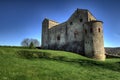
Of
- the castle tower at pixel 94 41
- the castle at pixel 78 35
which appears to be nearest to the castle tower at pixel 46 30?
the castle at pixel 78 35

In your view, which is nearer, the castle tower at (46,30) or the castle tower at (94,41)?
the castle tower at (94,41)

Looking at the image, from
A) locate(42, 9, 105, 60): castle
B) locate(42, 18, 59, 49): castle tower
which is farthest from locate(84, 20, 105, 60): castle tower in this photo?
locate(42, 18, 59, 49): castle tower

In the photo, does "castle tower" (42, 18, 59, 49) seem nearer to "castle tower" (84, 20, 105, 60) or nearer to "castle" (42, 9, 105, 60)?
"castle" (42, 9, 105, 60)

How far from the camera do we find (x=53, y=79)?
1587 centimetres

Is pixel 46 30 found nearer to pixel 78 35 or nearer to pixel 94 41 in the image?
pixel 78 35

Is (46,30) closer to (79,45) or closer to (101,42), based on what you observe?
(79,45)

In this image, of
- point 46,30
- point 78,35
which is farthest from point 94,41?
point 46,30

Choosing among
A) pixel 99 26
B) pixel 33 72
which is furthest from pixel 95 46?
pixel 33 72

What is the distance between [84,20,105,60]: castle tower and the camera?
39.6m

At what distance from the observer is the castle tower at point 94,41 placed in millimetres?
39625

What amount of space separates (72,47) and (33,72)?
30.3 metres

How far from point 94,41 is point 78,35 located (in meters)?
6.48

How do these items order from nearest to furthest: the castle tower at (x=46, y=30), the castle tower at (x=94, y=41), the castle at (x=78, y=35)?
the castle tower at (x=94, y=41) → the castle at (x=78, y=35) → the castle tower at (x=46, y=30)

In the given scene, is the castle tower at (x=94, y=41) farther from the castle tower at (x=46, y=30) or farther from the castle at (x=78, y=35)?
the castle tower at (x=46, y=30)
